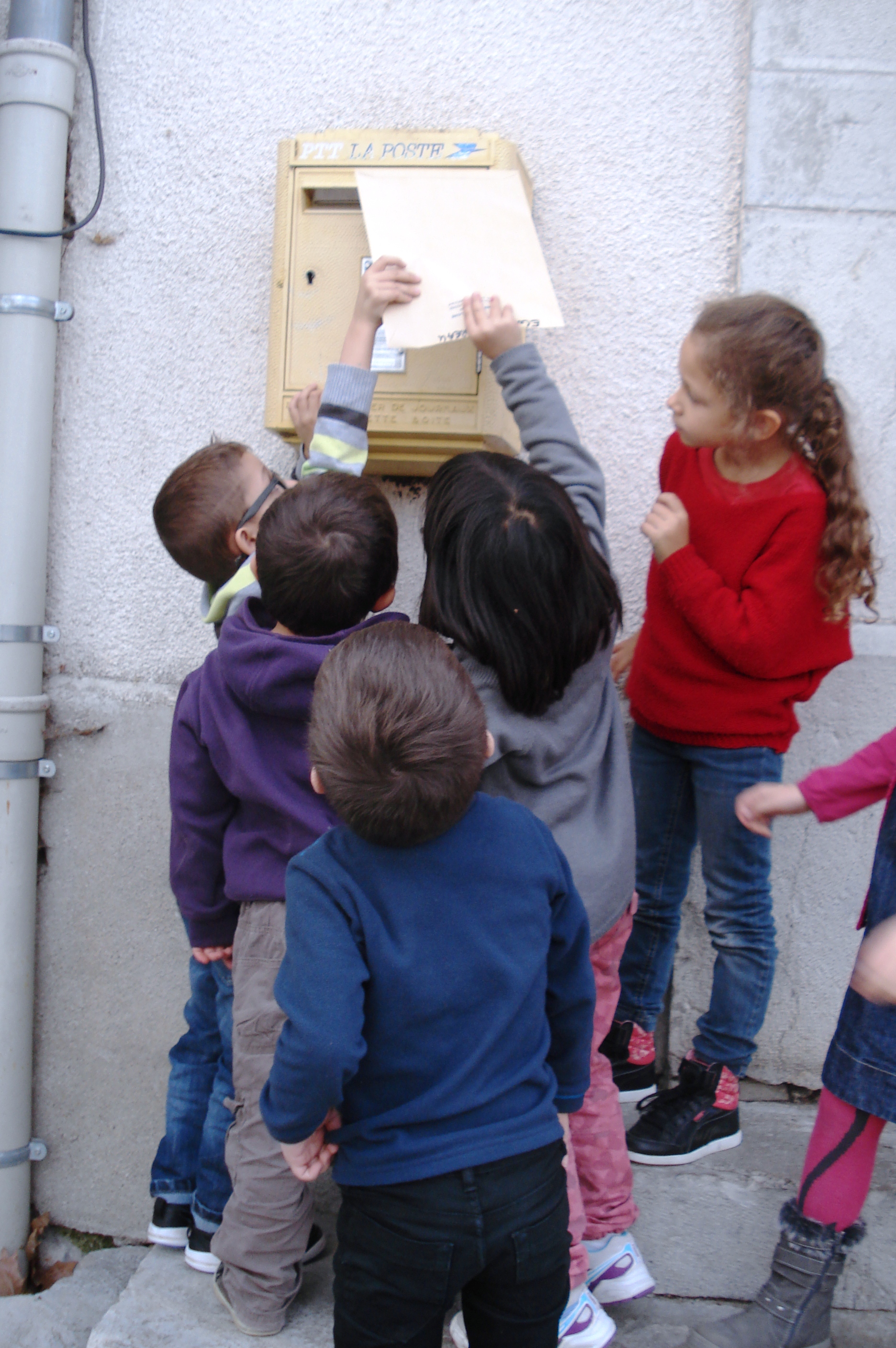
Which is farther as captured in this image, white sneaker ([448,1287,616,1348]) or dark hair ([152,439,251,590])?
dark hair ([152,439,251,590])

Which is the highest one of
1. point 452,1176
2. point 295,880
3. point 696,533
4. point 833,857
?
point 696,533

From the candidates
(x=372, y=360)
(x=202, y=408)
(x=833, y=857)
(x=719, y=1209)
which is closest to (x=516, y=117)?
(x=372, y=360)

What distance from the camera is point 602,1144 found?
68.9 inches

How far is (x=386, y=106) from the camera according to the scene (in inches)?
88.7

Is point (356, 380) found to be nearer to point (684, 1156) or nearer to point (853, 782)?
point (853, 782)

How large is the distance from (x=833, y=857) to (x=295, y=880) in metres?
1.44

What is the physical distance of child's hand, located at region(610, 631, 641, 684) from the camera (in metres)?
2.13

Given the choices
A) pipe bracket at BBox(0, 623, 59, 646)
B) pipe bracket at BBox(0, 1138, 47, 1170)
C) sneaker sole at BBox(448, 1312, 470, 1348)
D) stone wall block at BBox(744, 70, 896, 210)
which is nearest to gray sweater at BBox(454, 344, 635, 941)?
sneaker sole at BBox(448, 1312, 470, 1348)

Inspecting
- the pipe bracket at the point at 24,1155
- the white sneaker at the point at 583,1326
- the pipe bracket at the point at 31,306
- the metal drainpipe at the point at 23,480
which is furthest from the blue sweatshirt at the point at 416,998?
the pipe bracket at the point at 31,306

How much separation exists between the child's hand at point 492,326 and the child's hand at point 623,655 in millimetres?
671

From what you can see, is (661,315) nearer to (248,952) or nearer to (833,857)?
(833,857)

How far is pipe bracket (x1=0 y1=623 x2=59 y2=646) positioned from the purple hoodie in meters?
0.76

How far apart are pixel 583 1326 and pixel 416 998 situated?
824mm

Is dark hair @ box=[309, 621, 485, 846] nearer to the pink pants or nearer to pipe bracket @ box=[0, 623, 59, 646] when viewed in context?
the pink pants
